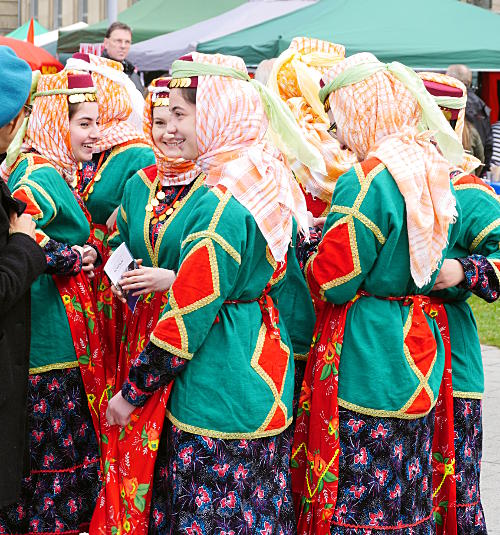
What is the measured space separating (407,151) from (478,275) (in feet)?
1.87

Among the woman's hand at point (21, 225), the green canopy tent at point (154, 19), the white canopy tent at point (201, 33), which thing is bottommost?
the green canopy tent at point (154, 19)

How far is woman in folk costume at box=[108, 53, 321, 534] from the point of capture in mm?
3154

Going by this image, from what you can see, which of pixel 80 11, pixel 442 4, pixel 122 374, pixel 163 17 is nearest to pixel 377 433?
pixel 122 374

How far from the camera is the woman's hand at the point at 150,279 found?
3.51 m

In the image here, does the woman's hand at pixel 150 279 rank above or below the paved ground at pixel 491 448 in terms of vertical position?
above

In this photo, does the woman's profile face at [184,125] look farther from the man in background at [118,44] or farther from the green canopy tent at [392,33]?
the green canopy tent at [392,33]

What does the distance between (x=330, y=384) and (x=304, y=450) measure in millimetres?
353

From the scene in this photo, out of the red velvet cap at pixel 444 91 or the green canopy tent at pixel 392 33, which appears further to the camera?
the green canopy tent at pixel 392 33

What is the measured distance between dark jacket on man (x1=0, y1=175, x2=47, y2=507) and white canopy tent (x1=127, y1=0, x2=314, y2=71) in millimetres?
9653

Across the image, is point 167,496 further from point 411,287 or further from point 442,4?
point 442,4

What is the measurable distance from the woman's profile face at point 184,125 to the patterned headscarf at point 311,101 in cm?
91

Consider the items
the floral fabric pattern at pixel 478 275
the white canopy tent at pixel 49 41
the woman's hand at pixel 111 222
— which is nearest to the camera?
the floral fabric pattern at pixel 478 275

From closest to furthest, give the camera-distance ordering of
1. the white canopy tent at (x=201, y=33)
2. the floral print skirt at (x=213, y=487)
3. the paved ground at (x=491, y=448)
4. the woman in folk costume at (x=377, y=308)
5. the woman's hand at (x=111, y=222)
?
the floral print skirt at (x=213, y=487)
the woman in folk costume at (x=377, y=308)
the woman's hand at (x=111, y=222)
the paved ground at (x=491, y=448)
the white canopy tent at (x=201, y=33)

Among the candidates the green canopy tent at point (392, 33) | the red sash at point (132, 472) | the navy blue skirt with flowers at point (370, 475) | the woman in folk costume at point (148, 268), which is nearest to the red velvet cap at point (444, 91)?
the woman in folk costume at point (148, 268)
